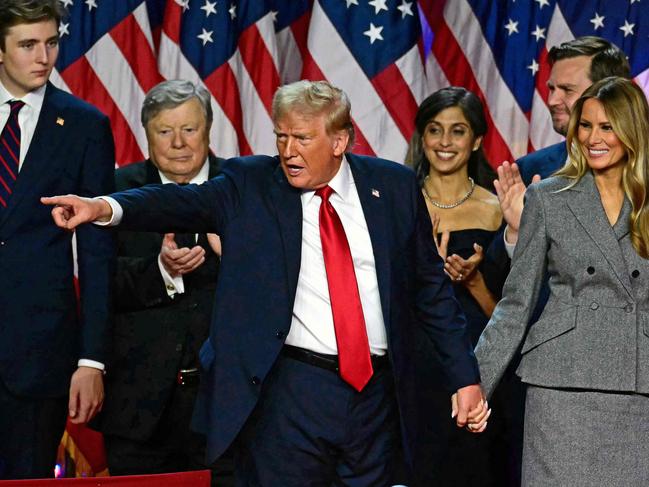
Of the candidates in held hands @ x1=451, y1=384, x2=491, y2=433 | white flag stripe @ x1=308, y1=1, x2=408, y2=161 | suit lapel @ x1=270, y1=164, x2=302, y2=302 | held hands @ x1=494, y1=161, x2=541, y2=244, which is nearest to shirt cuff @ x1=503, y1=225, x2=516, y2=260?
held hands @ x1=494, y1=161, x2=541, y2=244

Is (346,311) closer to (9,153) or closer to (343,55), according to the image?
(9,153)

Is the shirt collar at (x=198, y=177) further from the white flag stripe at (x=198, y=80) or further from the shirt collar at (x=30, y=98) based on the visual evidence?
the white flag stripe at (x=198, y=80)

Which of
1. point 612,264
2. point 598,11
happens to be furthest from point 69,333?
point 598,11

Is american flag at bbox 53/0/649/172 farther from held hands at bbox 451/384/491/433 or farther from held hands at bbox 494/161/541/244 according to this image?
held hands at bbox 451/384/491/433

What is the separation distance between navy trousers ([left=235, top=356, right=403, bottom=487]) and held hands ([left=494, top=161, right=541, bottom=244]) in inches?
41.4

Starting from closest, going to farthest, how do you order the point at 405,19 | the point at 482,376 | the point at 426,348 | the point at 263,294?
the point at 263,294 < the point at 482,376 < the point at 426,348 < the point at 405,19

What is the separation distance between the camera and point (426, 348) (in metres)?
5.19

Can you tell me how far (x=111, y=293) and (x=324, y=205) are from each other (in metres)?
0.91

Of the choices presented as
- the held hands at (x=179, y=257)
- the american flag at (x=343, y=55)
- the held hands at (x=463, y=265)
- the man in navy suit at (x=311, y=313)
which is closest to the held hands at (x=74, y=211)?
the man in navy suit at (x=311, y=313)

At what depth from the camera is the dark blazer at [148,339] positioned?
15.4 ft

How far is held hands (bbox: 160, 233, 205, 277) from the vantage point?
4562 mm

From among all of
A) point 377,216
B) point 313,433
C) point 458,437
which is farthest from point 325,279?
point 458,437

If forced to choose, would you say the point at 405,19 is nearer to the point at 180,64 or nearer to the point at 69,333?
the point at 180,64

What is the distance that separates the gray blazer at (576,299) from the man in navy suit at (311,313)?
21cm
